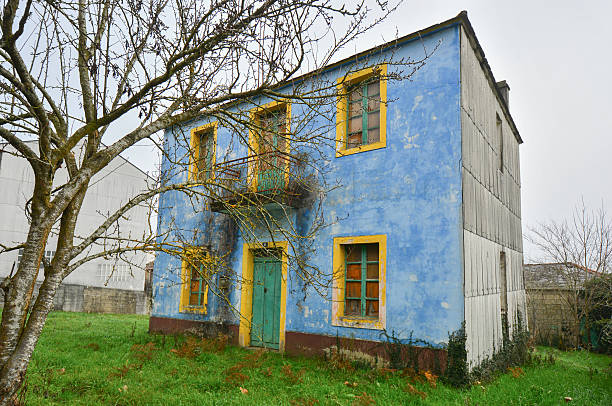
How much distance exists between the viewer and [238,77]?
436cm

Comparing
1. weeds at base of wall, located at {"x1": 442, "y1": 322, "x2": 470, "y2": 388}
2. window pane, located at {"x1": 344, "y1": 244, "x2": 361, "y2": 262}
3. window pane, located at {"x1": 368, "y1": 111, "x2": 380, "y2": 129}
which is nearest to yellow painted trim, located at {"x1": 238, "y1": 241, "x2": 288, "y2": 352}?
window pane, located at {"x1": 344, "y1": 244, "x2": 361, "y2": 262}

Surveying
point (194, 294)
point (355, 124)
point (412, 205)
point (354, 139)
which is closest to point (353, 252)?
point (412, 205)

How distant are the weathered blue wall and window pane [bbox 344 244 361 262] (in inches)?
11.8

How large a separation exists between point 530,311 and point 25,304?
16.3m

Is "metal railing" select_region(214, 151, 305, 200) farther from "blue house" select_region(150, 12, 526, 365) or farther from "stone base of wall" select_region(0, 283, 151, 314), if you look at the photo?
"stone base of wall" select_region(0, 283, 151, 314)

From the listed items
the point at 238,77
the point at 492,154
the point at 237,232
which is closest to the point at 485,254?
the point at 492,154

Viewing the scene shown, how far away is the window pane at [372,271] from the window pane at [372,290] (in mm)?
136

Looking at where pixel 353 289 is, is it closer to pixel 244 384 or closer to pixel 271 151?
pixel 244 384

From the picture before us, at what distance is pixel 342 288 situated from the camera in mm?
8133

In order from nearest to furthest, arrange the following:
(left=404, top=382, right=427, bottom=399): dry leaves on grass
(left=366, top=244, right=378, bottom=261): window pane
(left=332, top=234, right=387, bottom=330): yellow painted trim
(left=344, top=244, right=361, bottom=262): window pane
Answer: (left=404, top=382, right=427, bottom=399): dry leaves on grass → (left=332, top=234, right=387, bottom=330): yellow painted trim → (left=366, top=244, right=378, bottom=261): window pane → (left=344, top=244, right=361, bottom=262): window pane

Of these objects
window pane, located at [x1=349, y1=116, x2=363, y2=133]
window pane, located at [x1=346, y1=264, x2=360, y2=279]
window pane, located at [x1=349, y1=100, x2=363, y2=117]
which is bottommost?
window pane, located at [x1=346, y1=264, x2=360, y2=279]

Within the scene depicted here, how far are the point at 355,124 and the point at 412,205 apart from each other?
2310 millimetres

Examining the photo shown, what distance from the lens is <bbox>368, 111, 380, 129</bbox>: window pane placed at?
863cm

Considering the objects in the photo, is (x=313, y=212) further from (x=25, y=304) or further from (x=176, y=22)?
(x=25, y=304)
